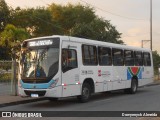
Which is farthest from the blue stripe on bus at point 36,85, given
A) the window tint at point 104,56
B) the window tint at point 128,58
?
the window tint at point 128,58

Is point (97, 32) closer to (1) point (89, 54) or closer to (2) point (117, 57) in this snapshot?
(2) point (117, 57)

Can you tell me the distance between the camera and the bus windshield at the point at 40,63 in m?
17.1

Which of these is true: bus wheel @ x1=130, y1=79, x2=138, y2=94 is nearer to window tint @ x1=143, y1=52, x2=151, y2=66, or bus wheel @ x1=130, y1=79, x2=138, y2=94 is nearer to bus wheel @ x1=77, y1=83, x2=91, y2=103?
window tint @ x1=143, y1=52, x2=151, y2=66

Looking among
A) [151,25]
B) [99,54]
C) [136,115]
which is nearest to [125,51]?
[99,54]

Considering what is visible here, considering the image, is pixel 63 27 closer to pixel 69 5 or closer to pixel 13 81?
pixel 69 5

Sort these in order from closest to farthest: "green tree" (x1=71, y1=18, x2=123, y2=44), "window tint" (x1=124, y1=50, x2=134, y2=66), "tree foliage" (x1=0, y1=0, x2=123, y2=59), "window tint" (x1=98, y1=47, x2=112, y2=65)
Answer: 1. "window tint" (x1=98, y1=47, x2=112, y2=65)
2. "window tint" (x1=124, y1=50, x2=134, y2=66)
3. "tree foliage" (x1=0, y1=0, x2=123, y2=59)
4. "green tree" (x1=71, y1=18, x2=123, y2=44)

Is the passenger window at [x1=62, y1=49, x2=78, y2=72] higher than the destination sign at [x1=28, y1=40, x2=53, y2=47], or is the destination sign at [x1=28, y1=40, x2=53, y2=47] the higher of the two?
the destination sign at [x1=28, y1=40, x2=53, y2=47]

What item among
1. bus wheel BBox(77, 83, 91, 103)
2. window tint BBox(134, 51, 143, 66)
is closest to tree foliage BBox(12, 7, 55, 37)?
window tint BBox(134, 51, 143, 66)

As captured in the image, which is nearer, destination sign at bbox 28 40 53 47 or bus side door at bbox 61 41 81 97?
bus side door at bbox 61 41 81 97

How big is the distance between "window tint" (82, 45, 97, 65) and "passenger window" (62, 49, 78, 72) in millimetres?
934

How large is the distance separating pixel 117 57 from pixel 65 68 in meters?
6.34

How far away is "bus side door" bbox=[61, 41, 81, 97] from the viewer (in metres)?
17.4

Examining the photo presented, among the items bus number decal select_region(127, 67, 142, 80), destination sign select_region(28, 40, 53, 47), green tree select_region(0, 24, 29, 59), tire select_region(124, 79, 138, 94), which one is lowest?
tire select_region(124, 79, 138, 94)

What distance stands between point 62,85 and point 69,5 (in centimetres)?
5745
